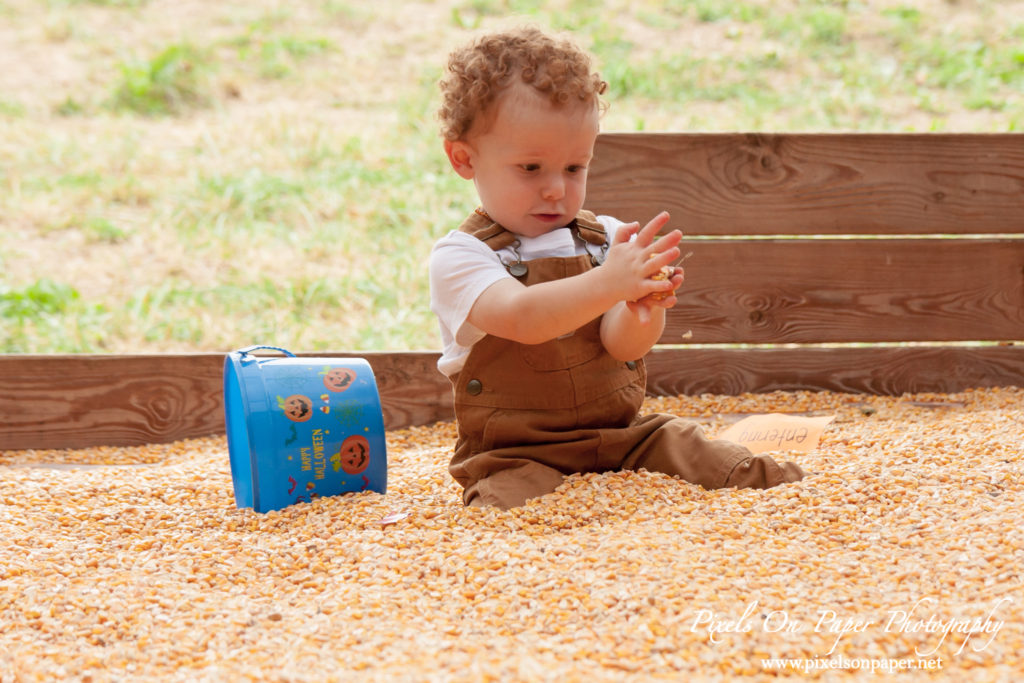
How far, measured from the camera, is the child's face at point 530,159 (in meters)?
2.25

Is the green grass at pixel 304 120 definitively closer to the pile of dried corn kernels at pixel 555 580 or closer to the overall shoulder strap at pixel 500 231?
the overall shoulder strap at pixel 500 231

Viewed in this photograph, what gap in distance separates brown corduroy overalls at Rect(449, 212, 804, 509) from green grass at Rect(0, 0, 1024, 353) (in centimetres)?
229

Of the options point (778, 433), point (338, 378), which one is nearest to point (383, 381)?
point (338, 378)

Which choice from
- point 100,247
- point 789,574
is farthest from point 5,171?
point 789,574

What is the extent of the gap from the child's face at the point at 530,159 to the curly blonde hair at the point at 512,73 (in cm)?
3

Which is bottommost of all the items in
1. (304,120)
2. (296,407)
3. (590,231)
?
(296,407)

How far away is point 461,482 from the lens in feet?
8.26

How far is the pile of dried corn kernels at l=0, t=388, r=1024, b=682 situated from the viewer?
1.60 m

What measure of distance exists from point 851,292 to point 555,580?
2.29 meters

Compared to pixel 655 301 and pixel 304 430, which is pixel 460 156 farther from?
pixel 304 430

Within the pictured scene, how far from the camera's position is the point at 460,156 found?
95.1 inches

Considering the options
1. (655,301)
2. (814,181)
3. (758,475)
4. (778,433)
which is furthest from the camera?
(814,181)

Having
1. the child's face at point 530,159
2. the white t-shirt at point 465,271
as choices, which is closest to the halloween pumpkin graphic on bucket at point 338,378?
the white t-shirt at point 465,271

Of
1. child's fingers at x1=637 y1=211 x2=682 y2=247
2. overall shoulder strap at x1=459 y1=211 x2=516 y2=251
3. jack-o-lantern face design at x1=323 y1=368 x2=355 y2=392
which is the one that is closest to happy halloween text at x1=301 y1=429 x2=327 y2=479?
jack-o-lantern face design at x1=323 y1=368 x2=355 y2=392
